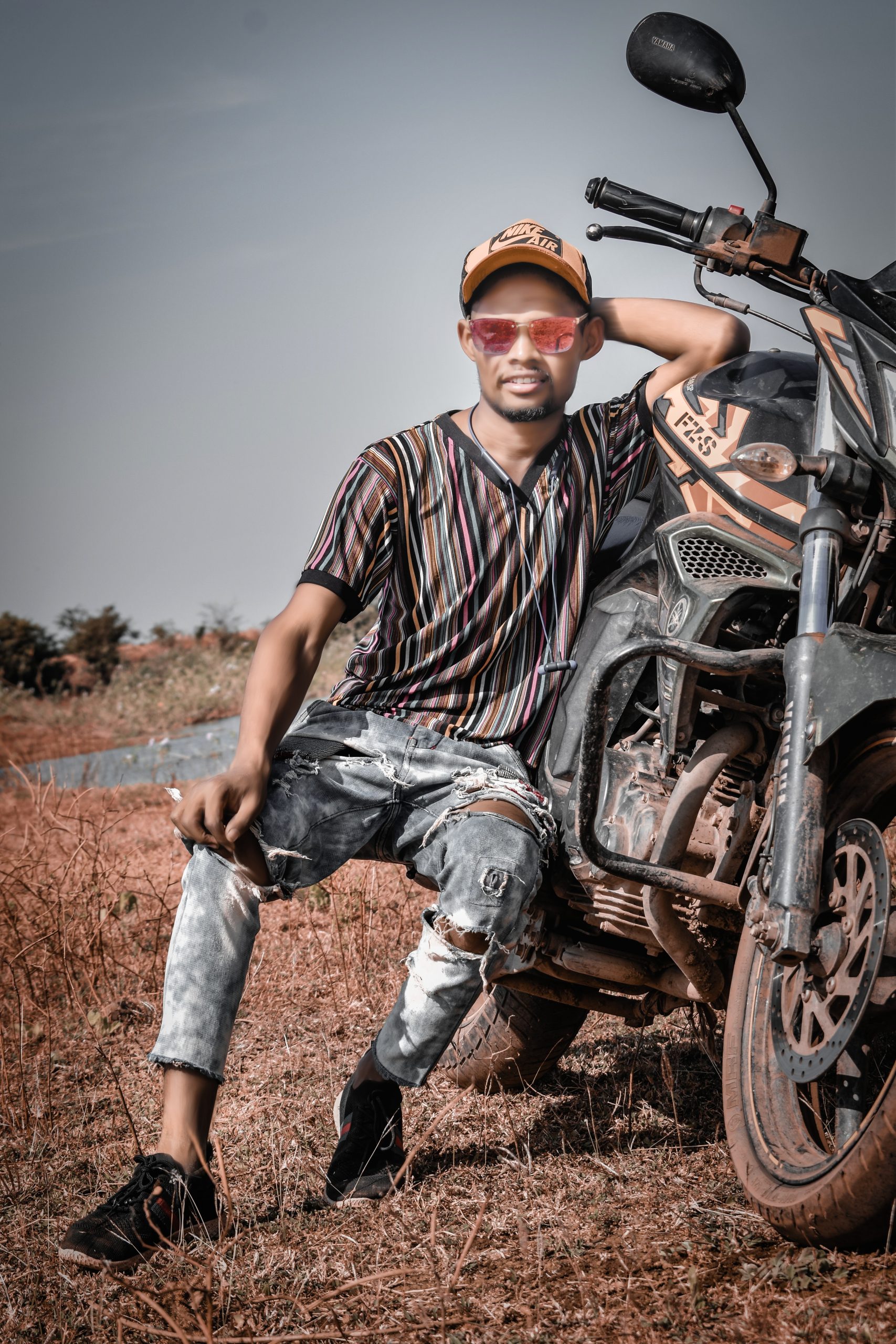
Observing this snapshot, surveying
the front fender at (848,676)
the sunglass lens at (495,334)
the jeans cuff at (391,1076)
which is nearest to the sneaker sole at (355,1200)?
the jeans cuff at (391,1076)

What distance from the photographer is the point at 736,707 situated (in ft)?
6.57

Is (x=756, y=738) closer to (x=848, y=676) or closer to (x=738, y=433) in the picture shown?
(x=848, y=676)

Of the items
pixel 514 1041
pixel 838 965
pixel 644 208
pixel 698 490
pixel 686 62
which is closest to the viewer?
pixel 838 965

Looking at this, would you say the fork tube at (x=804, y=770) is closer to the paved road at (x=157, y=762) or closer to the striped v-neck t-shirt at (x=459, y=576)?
the striped v-neck t-shirt at (x=459, y=576)

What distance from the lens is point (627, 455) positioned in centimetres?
269

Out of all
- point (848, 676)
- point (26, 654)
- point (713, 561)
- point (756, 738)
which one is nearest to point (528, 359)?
point (713, 561)

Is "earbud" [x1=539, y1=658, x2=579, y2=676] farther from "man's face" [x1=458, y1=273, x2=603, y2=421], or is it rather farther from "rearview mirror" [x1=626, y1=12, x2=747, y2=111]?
"rearview mirror" [x1=626, y1=12, x2=747, y2=111]

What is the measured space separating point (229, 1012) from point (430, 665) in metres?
0.83

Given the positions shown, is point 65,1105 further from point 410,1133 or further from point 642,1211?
point 642,1211

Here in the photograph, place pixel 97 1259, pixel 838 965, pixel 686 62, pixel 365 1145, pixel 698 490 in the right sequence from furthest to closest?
pixel 365 1145
pixel 698 490
pixel 686 62
pixel 97 1259
pixel 838 965

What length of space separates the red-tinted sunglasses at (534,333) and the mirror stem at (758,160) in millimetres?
525

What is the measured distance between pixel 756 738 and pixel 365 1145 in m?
1.09

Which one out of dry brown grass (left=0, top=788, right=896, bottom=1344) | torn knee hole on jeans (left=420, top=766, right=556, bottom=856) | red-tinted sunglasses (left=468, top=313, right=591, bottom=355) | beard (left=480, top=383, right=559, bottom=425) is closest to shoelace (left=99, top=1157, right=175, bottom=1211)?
dry brown grass (left=0, top=788, right=896, bottom=1344)

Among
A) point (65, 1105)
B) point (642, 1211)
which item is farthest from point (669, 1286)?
point (65, 1105)
